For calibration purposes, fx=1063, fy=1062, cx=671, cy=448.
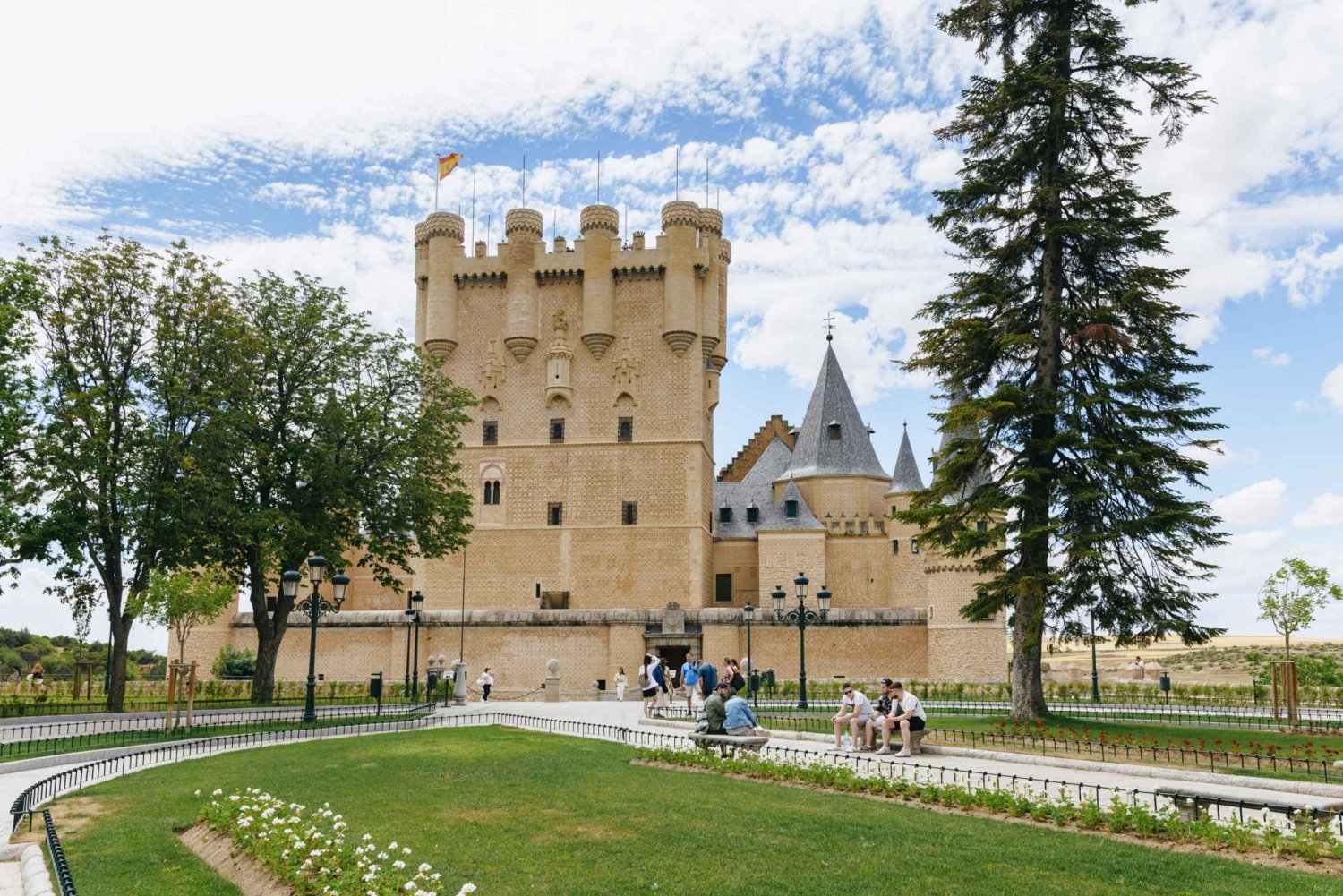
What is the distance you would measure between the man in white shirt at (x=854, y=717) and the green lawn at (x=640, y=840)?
131 inches

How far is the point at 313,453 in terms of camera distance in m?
28.4

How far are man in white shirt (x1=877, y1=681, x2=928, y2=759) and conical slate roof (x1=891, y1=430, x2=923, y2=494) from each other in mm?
31723

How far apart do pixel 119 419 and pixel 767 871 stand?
23268mm

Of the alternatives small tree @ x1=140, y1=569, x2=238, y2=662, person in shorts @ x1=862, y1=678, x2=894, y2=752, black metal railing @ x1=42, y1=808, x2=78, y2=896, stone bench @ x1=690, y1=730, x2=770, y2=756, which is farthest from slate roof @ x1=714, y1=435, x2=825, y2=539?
black metal railing @ x1=42, y1=808, x2=78, y2=896

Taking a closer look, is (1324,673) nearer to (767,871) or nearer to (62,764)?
(767,871)

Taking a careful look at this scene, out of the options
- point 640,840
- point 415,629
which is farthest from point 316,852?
Result: point 415,629

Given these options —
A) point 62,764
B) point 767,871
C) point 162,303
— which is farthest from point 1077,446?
point 162,303

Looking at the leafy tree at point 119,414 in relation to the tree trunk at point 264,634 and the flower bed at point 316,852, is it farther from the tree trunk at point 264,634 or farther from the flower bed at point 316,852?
the flower bed at point 316,852

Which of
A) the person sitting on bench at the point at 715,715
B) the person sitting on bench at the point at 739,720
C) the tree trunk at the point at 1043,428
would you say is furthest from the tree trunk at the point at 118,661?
the tree trunk at the point at 1043,428

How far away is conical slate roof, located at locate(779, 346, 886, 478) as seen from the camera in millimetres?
48938

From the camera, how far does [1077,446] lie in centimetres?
2056

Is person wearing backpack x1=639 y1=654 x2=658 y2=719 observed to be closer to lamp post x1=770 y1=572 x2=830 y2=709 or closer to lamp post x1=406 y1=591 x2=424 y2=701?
lamp post x1=770 y1=572 x2=830 y2=709

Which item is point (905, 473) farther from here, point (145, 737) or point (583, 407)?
point (145, 737)

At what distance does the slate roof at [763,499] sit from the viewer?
46781 millimetres
